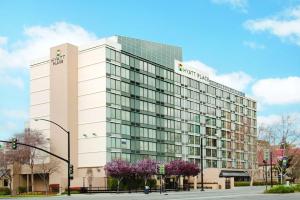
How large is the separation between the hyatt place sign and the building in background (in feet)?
0.74

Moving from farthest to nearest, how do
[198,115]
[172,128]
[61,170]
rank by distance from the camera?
[198,115] < [172,128] < [61,170]

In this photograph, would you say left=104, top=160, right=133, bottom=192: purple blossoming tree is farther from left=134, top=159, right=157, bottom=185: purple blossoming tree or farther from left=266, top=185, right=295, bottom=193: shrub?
left=266, top=185, right=295, bottom=193: shrub

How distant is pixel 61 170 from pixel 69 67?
701 inches

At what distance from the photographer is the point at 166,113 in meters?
107

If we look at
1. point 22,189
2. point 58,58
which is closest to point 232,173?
point 22,189

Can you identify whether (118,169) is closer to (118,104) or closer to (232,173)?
A: (118,104)

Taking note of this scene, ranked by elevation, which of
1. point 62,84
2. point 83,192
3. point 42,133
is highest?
point 62,84

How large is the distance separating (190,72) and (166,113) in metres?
14.1

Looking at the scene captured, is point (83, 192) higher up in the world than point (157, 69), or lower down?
lower down

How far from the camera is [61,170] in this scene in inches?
3516

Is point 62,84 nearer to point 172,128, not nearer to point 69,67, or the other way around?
point 69,67

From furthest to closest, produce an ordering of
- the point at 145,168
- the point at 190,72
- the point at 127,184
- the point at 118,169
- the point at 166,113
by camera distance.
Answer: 1. the point at 190,72
2. the point at 166,113
3. the point at 127,184
4. the point at 145,168
5. the point at 118,169

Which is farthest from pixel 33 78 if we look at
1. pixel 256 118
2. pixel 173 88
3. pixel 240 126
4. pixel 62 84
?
pixel 256 118

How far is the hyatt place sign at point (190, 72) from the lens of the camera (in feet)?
368
